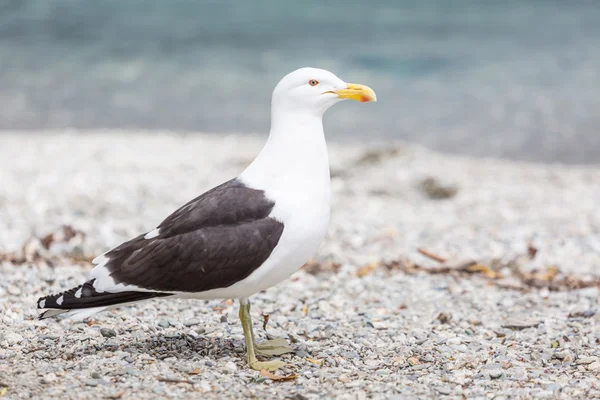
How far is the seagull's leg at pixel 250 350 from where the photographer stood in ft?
12.7

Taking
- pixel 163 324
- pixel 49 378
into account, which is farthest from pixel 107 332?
pixel 49 378

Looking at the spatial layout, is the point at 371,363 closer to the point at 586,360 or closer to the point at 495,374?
the point at 495,374

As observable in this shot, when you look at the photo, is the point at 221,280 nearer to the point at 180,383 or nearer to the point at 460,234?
the point at 180,383

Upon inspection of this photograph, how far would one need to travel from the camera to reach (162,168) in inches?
469

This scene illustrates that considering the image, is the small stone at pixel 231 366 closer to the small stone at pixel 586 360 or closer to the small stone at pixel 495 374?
the small stone at pixel 495 374

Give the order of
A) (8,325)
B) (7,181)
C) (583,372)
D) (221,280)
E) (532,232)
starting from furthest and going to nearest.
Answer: (7,181) → (532,232) → (8,325) → (583,372) → (221,280)

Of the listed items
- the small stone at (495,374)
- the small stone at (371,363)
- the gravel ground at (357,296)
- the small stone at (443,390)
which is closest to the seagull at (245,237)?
the gravel ground at (357,296)

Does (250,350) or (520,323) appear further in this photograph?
(520,323)

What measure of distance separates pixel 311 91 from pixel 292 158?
0.39 m

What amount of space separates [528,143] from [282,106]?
14.1m

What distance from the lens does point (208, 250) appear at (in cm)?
372

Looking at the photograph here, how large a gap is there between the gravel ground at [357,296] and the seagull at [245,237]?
0.38 m

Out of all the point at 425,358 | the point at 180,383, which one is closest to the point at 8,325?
the point at 180,383

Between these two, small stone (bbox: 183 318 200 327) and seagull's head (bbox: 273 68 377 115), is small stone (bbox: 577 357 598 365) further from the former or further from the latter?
small stone (bbox: 183 318 200 327)
